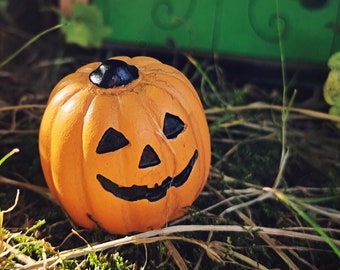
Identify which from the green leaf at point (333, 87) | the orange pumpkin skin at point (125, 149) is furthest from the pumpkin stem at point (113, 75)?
the green leaf at point (333, 87)

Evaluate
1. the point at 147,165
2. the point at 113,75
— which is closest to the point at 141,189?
the point at 147,165

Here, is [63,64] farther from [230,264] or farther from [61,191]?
[230,264]

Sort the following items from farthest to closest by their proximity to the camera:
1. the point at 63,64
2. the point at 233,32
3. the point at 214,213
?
the point at 63,64
the point at 233,32
the point at 214,213

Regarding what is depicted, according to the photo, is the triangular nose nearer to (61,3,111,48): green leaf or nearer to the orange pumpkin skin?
the orange pumpkin skin

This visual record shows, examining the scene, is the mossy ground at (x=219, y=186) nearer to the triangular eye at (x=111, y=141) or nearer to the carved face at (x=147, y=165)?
the carved face at (x=147, y=165)

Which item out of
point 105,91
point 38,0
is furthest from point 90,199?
point 38,0
